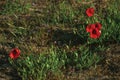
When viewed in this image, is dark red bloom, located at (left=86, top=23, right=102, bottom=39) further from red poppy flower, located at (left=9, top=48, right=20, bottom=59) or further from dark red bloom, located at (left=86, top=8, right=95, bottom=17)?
red poppy flower, located at (left=9, top=48, right=20, bottom=59)

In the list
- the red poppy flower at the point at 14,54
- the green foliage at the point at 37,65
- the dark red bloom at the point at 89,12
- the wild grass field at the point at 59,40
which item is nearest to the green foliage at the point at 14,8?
the wild grass field at the point at 59,40

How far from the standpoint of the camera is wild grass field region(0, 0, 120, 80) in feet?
15.5

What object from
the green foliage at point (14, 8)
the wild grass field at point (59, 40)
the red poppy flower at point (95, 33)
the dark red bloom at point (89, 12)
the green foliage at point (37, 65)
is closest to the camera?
the green foliage at point (37, 65)

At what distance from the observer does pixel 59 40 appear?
5441mm

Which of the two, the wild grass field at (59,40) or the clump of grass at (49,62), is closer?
the clump of grass at (49,62)

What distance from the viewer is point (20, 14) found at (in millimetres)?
6164

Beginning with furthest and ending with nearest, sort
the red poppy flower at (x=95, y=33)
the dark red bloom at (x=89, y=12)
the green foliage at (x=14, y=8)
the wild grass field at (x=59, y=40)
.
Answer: the green foliage at (x=14, y=8)
the dark red bloom at (x=89, y=12)
the red poppy flower at (x=95, y=33)
the wild grass field at (x=59, y=40)

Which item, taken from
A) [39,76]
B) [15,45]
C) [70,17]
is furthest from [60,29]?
[39,76]

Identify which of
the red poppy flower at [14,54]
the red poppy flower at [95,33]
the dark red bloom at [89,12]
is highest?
the dark red bloom at [89,12]

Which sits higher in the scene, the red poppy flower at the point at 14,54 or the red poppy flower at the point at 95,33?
the red poppy flower at the point at 95,33

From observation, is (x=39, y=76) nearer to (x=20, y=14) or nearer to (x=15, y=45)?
(x=15, y=45)

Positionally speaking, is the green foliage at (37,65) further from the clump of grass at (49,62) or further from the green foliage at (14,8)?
the green foliage at (14,8)

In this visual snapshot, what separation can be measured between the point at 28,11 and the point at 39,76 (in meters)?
1.93

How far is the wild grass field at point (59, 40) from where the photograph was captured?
4715 mm
